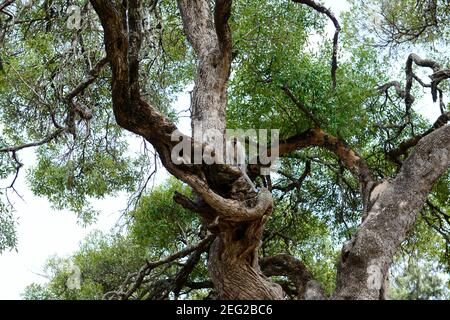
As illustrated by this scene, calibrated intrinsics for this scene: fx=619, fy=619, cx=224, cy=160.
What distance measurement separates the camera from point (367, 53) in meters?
8.65

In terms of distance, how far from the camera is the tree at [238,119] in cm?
499

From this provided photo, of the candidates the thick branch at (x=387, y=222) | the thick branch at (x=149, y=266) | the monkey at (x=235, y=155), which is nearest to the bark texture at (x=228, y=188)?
the thick branch at (x=387, y=222)

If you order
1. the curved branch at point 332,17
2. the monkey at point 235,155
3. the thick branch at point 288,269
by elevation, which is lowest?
the thick branch at point 288,269

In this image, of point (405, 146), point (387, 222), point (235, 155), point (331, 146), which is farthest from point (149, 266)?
point (405, 146)

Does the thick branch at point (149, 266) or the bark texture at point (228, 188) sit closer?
the bark texture at point (228, 188)

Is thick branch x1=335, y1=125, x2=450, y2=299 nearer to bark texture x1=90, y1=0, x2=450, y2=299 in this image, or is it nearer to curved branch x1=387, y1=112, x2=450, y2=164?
bark texture x1=90, y1=0, x2=450, y2=299

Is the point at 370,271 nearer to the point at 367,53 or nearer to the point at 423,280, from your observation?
the point at 423,280

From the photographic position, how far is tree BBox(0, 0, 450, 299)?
16.4 ft

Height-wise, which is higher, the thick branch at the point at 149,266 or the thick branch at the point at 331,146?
the thick branch at the point at 331,146

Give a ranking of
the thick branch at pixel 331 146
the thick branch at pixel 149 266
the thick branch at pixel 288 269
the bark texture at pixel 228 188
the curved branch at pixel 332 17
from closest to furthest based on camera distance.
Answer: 1. the bark texture at pixel 228 188
2. the curved branch at pixel 332 17
3. the thick branch at pixel 288 269
4. the thick branch at pixel 331 146
5. the thick branch at pixel 149 266

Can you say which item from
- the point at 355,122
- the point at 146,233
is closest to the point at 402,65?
the point at 355,122

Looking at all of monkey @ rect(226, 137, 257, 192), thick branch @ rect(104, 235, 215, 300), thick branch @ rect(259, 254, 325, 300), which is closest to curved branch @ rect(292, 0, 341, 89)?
monkey @ rect(226, 137, 257, 192)

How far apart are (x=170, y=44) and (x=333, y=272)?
165 inches

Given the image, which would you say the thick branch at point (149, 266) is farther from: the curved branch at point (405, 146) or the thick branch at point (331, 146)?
the curved branch at point (405, 146)
